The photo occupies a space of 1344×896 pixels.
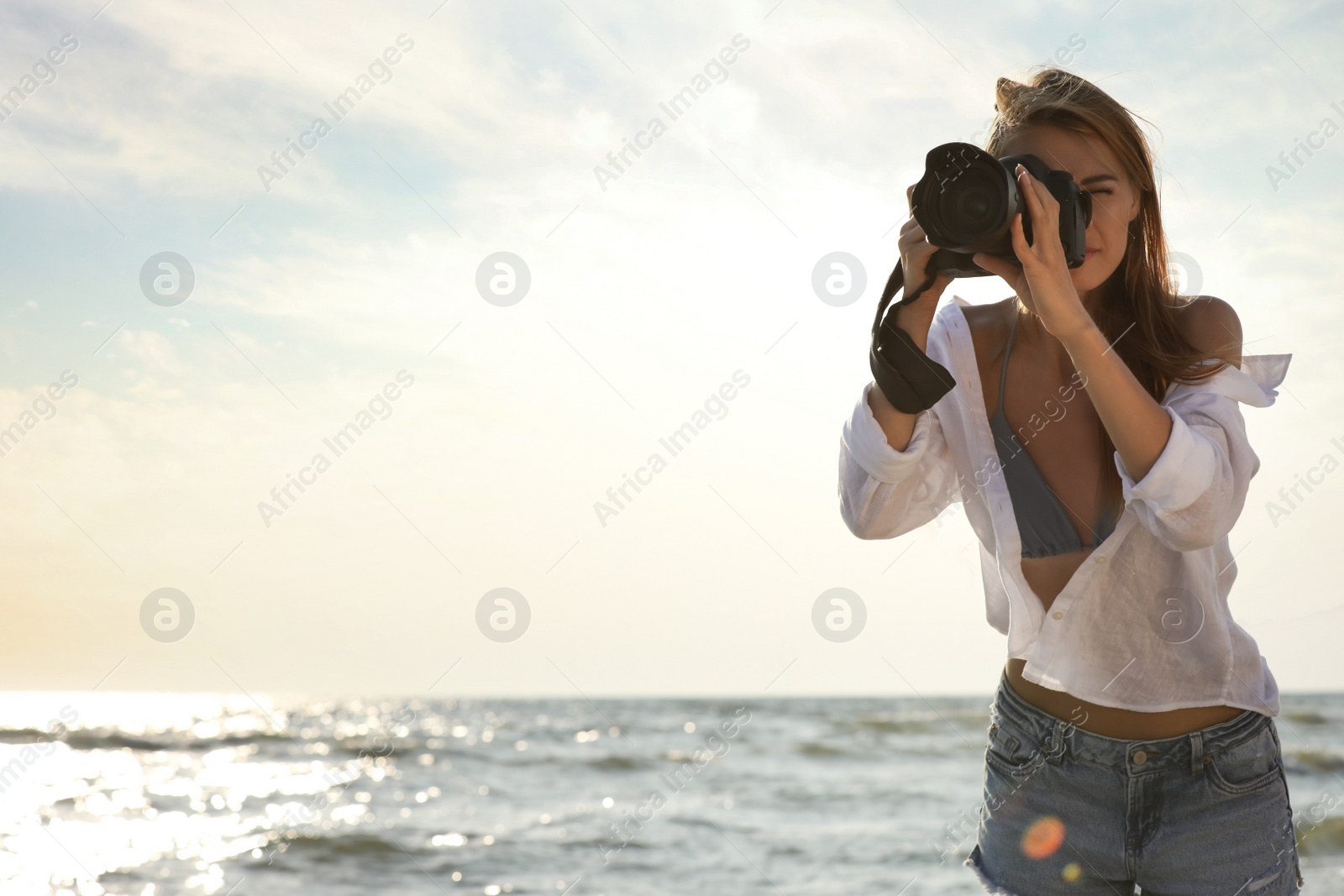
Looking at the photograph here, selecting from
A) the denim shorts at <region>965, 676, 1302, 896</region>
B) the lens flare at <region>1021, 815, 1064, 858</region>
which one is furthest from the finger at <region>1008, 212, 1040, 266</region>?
the lens flare at <region>1021, 815, 1064, 858</region>

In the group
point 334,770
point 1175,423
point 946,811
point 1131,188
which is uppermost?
point 1131,188

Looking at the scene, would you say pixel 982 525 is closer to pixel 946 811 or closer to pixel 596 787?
pixel 946 811

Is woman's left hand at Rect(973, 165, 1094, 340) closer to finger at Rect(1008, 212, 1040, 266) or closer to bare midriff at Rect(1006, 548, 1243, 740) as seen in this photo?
finger at Rect(1008, 212, 1040, 266)

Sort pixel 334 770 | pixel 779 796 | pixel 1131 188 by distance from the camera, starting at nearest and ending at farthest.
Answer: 1. pixel 1131 188
2. pixel 779 796
3. pixel 334 770

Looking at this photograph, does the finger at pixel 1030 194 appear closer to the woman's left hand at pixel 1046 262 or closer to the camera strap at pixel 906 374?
the woman's left hand at pixel 1046 262

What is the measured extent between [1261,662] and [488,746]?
12534mm

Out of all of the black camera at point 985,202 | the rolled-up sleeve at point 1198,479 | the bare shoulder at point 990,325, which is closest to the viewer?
the rolled-up sleeve at point 1198,479

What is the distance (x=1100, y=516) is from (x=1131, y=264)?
0.37m

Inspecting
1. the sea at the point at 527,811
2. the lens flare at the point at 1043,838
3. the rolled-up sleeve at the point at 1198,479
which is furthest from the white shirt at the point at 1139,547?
the sea at the point at 527,811

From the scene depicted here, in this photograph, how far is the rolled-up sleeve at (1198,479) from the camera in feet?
3.75

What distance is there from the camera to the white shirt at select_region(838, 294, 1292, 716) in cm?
117

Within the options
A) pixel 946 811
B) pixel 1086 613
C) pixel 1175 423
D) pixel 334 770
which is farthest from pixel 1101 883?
pixel 334 770

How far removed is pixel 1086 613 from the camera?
4.18 feet

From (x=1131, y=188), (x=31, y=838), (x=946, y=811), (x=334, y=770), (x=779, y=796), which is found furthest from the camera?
(x=334, y=770)
